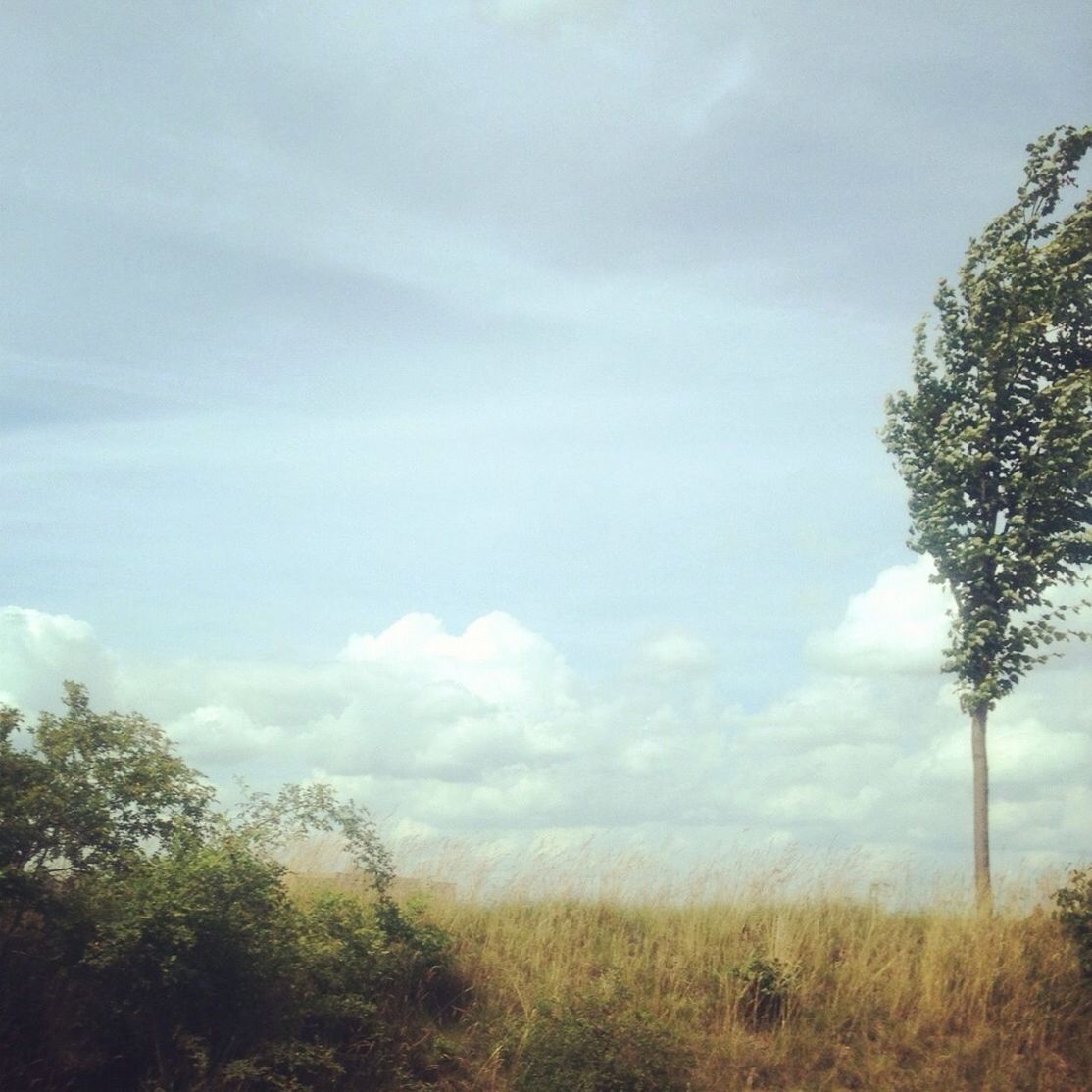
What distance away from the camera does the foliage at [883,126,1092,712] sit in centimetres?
1952

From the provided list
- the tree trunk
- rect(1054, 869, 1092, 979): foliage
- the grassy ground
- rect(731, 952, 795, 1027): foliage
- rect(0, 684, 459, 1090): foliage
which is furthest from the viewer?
the tree trunk

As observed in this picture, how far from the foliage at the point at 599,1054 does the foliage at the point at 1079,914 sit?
624cm

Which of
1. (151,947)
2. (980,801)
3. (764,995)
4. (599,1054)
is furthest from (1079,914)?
(151,947)

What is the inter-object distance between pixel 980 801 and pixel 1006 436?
647 cm

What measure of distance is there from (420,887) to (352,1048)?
4676mm

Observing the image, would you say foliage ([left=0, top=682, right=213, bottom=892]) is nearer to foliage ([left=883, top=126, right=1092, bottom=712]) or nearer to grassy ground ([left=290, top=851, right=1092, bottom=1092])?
grassy ground ([left=290, top=851, right=1092, bottom=1092])

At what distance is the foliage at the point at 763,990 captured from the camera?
595 inches

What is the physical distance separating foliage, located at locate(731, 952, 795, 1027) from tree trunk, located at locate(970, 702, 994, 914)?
5.12 metres

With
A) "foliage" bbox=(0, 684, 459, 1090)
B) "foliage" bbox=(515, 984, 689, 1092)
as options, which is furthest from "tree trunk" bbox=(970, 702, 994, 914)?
"foliage" bbox=(0, 684, 459, 1090)

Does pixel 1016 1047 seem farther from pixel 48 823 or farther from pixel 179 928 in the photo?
pixel 48 823

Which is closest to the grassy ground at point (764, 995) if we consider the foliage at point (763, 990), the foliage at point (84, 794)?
the foliage at point (763, 990)

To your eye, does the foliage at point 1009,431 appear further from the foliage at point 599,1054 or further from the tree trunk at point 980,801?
the foliage at point 599,1054

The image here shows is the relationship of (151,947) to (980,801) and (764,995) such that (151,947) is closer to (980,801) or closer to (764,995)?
(764,995)

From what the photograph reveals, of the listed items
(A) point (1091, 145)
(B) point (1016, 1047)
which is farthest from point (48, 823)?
(A) point (1091, 145)
